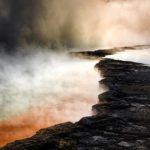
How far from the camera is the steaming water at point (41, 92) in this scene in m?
10.6

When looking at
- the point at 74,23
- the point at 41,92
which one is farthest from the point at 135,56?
the point at 41,92

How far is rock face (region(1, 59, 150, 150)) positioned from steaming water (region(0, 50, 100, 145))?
32.1 inches

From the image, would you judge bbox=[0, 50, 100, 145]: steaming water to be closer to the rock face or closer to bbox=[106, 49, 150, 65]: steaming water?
the rock face

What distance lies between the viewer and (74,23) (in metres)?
26.9

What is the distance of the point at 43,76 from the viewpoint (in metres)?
15.3

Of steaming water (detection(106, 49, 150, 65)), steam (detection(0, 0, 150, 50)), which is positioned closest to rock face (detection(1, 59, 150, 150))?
steaming water (detection(106, 49, 150, 65))

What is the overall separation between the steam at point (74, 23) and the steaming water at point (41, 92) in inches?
111

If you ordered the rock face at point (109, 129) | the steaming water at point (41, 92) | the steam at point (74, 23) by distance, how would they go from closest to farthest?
1. the rock face at point (109, 129)
2. the steaming water at point (41, 92)
3. the steam at point (74, 23)

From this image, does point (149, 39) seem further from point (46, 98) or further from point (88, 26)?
point (46, 98)

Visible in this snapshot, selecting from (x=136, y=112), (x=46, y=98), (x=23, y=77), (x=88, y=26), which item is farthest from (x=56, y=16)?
(x=136, y=112)

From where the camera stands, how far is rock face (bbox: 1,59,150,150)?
8055mm

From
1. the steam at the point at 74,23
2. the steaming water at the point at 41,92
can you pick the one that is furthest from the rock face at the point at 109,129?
the steam at the point at 74,23

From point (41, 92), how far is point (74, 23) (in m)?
14.4

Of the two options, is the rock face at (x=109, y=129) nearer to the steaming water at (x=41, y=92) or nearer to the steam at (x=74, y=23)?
the steaming water at (x=41, y=92)
